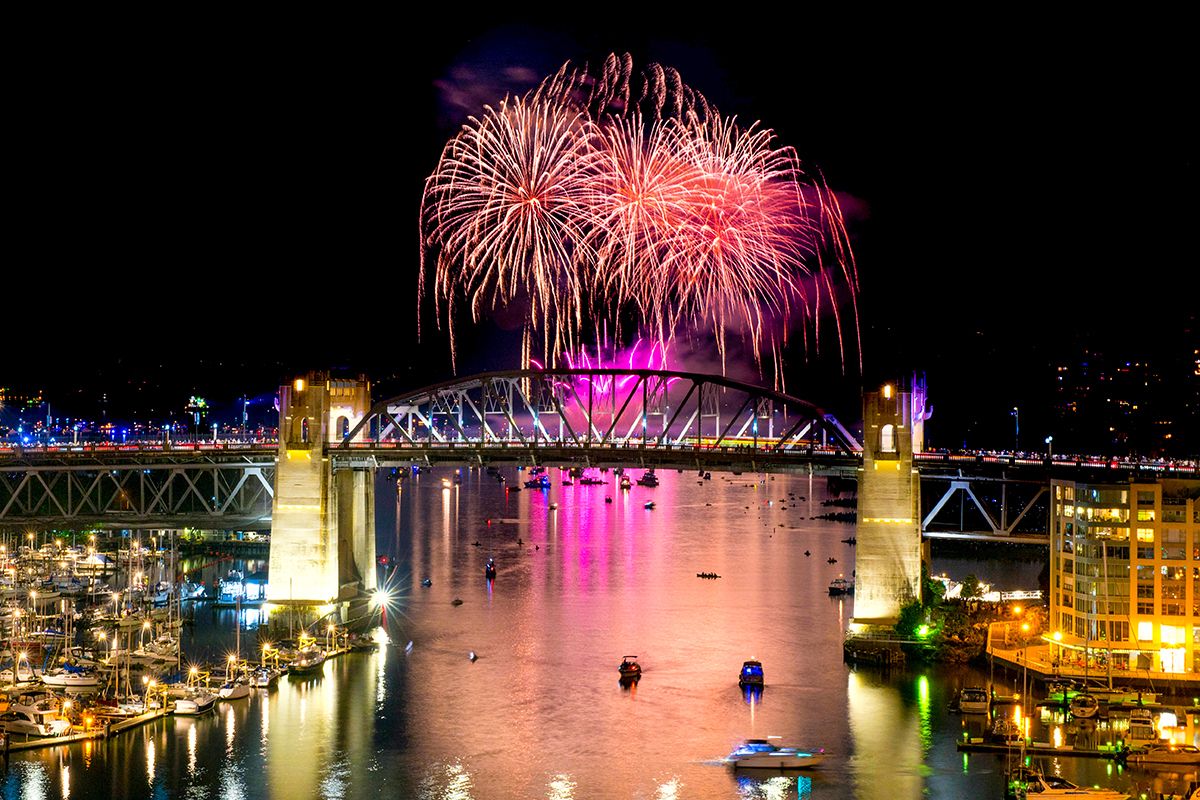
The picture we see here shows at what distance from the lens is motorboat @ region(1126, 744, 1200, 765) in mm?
45500

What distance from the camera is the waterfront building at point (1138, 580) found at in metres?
52.3

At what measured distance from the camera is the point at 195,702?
5216cm

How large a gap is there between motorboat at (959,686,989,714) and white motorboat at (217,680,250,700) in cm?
2286

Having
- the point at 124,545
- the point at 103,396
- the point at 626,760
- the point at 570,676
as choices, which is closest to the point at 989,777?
the point at 626,760

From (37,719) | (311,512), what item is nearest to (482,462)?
(311,512)

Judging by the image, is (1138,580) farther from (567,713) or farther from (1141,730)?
(567,713)

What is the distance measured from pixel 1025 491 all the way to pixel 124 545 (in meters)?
61.8

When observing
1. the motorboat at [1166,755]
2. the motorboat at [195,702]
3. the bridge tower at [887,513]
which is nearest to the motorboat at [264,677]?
the motorboat at [195,702]

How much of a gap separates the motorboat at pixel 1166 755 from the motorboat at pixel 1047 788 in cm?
267

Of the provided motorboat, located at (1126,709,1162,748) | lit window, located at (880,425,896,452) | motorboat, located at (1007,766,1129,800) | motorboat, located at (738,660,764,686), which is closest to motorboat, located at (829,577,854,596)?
lit window, located at (880,425,896,452)

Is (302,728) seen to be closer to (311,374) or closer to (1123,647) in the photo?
(311,374)

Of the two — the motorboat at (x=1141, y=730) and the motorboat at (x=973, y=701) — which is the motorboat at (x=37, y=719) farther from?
the motorboat at (x=1141, y=730)

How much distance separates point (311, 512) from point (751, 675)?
65.1 feet

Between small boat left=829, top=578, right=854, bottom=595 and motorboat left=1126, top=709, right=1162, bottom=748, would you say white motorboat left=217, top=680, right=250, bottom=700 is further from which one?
small boat left=829, top=578, right=854, bottom=595
